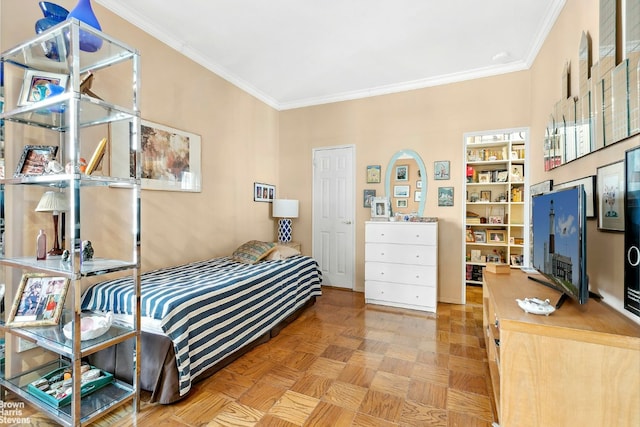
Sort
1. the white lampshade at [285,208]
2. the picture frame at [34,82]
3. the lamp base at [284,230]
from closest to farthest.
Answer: the picture frame at [34,82] → the white lampshade at [285,208] → the lamp base at [284,230]

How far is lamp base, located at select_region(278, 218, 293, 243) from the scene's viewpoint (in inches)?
173

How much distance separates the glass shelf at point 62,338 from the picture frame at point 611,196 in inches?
103

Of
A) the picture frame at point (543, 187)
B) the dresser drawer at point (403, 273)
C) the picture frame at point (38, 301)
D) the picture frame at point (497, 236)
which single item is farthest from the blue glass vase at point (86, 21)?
the picture frame at point (497, 236)

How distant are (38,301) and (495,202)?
17.3 ft

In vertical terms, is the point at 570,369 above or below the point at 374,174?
below

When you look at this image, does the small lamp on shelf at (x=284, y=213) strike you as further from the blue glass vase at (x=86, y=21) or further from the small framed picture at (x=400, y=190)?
the blue glass vase at (x=86, y=21)

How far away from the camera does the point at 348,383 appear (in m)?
1.99

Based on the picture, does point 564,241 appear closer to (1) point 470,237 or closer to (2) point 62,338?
(2) point 62,338

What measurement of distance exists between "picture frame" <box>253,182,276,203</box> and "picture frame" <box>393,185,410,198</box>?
5.99 ft

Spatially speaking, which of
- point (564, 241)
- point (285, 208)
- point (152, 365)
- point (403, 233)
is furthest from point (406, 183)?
point (152, 365)

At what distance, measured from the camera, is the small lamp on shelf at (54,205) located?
1.82 metres

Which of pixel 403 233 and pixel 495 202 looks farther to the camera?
pixel 495 202

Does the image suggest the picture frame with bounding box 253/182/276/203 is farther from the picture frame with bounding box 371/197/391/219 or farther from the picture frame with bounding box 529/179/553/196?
the picture frame with bounding box 529/179/553/196

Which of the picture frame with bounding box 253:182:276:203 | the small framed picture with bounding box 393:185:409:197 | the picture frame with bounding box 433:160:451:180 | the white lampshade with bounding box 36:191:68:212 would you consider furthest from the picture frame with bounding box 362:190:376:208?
the white lampshade with bounding box 36:191:68:212
